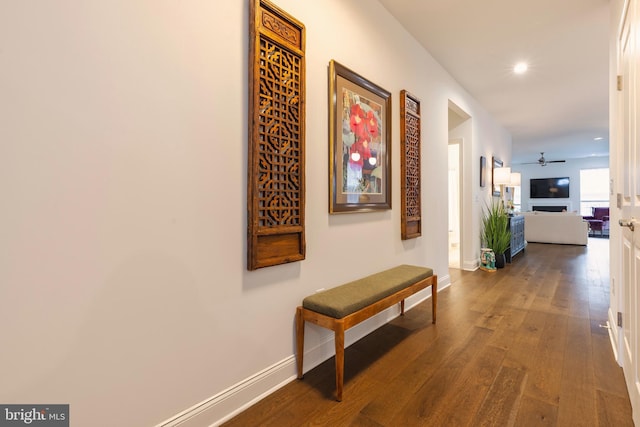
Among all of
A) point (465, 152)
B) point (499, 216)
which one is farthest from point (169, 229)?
point (499, 216)

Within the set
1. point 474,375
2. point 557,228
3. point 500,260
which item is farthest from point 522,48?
point 557,228

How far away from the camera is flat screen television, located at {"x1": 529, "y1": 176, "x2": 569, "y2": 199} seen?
10977 mm

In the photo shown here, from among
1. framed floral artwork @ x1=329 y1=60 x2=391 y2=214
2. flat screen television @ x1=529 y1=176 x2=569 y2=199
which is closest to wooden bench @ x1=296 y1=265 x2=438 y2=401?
framed floral artwork @ x1=329 y1=60 x2=391 y2=214

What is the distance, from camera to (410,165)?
116 inches

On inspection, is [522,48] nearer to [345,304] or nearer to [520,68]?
[520,68]

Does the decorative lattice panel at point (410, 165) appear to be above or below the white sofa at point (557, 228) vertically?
above

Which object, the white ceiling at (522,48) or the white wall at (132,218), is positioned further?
the white ceiling at (522,48)

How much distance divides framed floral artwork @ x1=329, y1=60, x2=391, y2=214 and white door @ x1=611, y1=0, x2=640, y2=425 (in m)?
1.45

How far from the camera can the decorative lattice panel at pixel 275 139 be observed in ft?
5.13

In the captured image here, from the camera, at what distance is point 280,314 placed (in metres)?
1.77

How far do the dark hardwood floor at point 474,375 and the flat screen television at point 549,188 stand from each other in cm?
979

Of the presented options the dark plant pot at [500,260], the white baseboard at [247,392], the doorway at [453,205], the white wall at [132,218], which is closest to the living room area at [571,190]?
the doorway at [453,205]

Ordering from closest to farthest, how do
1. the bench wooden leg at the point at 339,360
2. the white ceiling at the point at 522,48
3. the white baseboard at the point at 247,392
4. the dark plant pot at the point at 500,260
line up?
the white baseboard at the point at 247,392 → the bench wooden leg at the point at 339,360 → the white ceiling at the point at 522,48 → the dark plant pot at the point at 500,260

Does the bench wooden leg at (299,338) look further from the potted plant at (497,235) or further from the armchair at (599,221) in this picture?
the armchair at (599,221)
